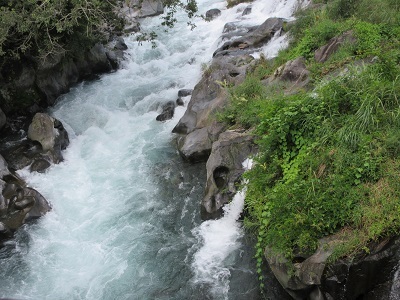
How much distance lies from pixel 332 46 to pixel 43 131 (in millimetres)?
8831

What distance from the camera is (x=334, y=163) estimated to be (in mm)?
7215

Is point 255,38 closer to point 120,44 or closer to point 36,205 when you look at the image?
point 120,44

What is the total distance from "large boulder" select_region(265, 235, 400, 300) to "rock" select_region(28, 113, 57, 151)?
8852 millimetres

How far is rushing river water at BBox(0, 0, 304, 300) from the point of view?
27.5 feet

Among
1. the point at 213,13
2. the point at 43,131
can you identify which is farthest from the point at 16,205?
the point at 213,13

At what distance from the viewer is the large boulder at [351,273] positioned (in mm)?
6250

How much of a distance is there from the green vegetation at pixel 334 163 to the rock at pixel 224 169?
0.95m

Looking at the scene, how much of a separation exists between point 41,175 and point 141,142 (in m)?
3.14

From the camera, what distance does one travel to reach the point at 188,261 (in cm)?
871

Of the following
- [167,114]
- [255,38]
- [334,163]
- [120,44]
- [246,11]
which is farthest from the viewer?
[246,11]

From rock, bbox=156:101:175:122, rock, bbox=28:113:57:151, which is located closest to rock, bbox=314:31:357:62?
rock, bbox=156:101:175:122

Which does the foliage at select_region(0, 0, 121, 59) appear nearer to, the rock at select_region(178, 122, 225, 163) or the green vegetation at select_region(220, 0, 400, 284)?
the rock at select_region(178, 122, 225, 163)

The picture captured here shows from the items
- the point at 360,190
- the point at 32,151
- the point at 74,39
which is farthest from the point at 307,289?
the point at 74,39

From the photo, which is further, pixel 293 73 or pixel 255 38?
pixel 255 38
